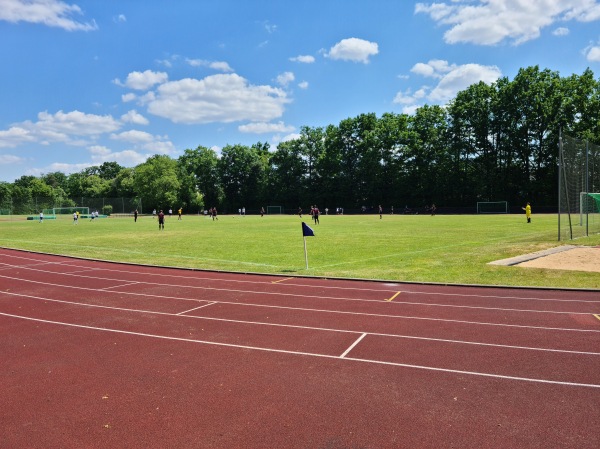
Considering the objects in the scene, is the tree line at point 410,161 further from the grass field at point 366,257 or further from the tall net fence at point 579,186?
the grass field at point 366,257

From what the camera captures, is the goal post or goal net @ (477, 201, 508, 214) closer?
goal net @ (477, 201, 508, 214)

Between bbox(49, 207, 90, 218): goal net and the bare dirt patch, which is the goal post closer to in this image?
bbox(49, 207, 90, 218): goal net

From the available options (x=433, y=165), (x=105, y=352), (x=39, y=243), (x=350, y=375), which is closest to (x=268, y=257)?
(x=105, y=352)

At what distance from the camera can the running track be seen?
481cm

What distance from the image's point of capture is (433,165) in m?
85.6

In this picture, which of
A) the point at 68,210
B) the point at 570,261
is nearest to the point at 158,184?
the point at 68,210

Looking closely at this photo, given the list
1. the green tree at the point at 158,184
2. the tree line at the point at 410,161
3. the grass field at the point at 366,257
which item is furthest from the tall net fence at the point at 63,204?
the grass field at the point at 366,257

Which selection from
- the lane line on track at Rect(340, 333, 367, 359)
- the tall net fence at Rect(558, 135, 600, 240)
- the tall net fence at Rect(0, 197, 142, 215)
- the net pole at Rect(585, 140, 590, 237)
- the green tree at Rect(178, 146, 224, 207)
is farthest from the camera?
the green tree at Rect(178, 146, 224, 207)

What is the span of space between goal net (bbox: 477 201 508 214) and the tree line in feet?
8.06

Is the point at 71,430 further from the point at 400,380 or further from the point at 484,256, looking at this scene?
the point at 484,256

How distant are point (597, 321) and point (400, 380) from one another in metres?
5.19

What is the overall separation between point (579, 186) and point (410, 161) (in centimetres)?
6436

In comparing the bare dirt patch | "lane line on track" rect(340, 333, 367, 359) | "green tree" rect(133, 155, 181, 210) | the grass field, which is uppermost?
"green tree" rect(133, 155, 181, 210)

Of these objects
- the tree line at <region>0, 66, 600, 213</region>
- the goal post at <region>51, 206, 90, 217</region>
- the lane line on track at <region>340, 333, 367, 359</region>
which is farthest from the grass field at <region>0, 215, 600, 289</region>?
the goal post at <region>51, 206, 90, 217</region>
